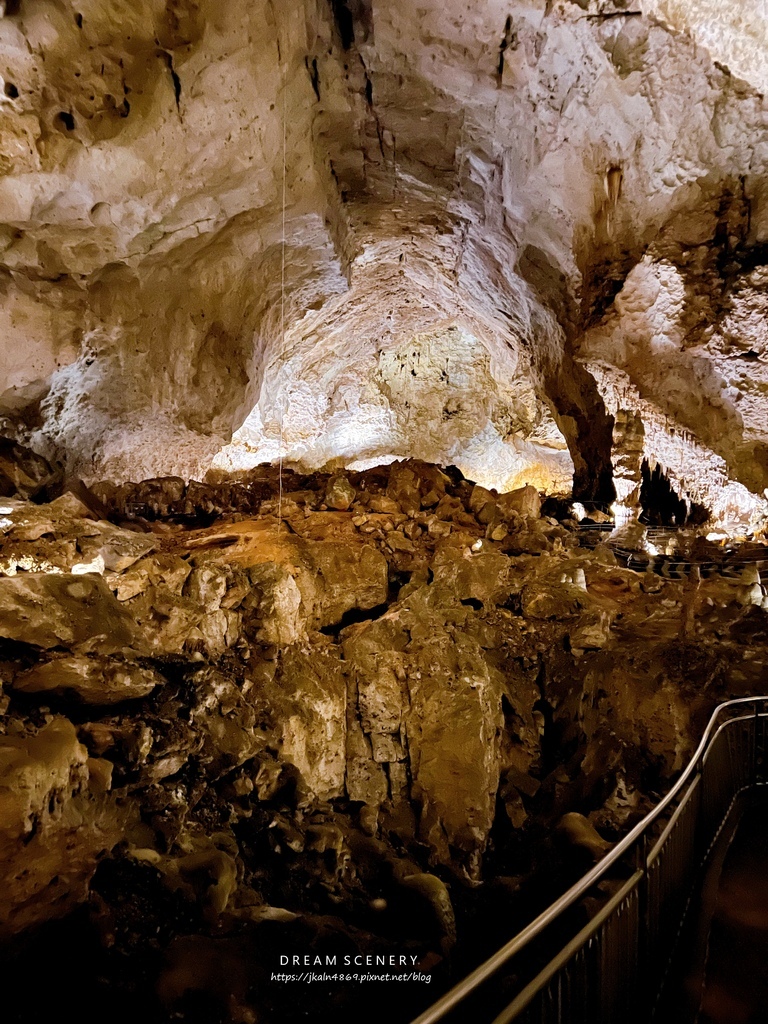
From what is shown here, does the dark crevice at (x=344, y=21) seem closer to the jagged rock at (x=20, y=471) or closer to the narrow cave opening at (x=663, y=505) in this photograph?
the jagged rock at (x=20, y=471)

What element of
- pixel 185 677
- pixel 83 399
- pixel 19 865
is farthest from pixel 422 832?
pixel 83 399

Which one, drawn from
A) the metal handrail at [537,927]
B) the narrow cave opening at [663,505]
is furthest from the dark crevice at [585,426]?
the metal handrail at [537,927]

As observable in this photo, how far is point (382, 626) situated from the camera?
296 inches

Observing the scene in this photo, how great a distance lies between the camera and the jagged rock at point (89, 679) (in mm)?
4773

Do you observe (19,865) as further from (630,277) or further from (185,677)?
(630,277)

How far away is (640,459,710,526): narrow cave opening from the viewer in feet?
35.9

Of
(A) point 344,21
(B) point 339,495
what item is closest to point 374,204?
(A) point 344,21

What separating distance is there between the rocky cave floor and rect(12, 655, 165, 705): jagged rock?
22mm

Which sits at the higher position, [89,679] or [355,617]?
[355,617]

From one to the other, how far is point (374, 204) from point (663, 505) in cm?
786

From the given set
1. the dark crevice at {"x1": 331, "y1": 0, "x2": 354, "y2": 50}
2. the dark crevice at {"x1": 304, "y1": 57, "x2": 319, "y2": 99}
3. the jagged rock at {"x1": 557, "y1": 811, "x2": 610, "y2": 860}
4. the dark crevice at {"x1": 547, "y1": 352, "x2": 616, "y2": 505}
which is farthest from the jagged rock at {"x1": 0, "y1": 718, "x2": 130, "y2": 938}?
the dark crevice at {"x1": 547, "y1": 352, "x2": 616, "y2": 505}

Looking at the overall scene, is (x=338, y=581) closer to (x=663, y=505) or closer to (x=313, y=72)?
(x=313, y=72)

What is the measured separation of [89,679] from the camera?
196 inches

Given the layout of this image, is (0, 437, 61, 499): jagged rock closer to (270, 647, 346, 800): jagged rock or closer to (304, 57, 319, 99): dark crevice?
(270, 647, 346, 800): jagged rock
